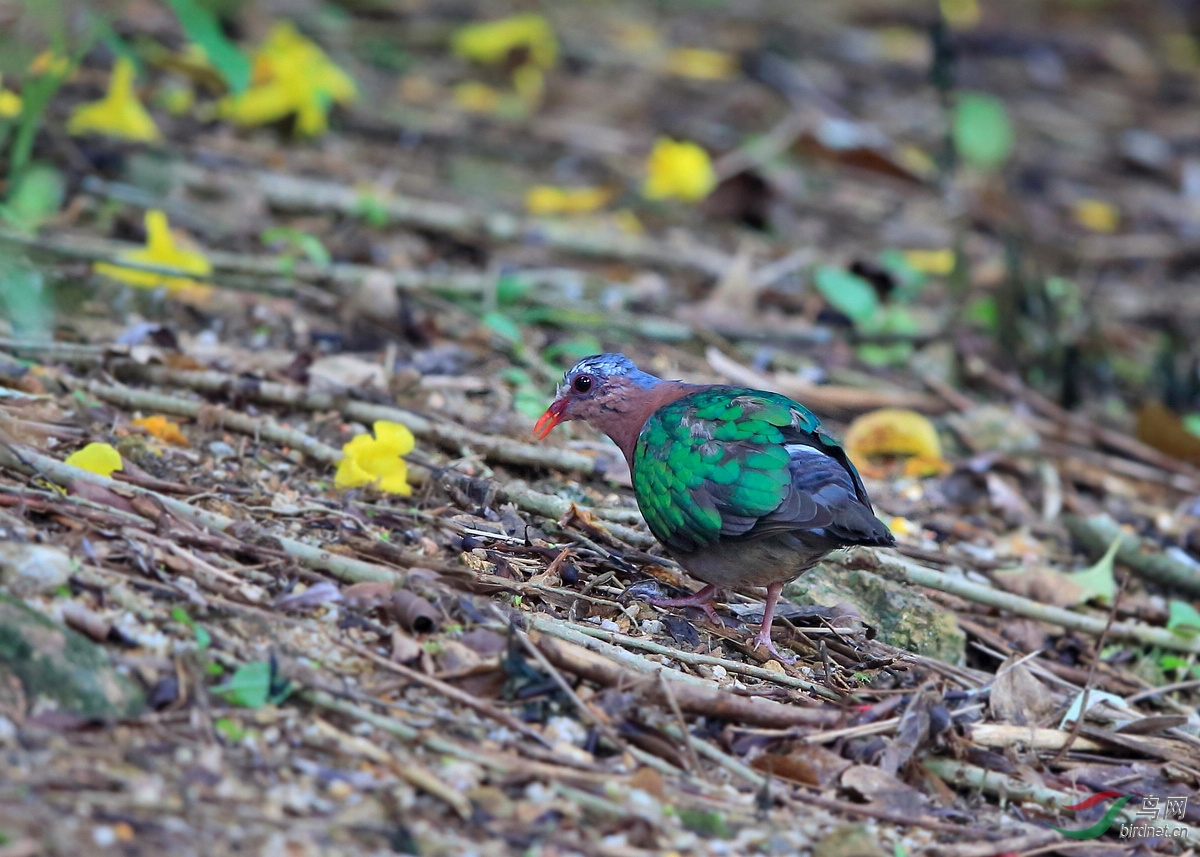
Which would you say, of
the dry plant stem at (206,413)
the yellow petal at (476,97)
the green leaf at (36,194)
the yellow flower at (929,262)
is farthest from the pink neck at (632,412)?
the yellow petal at (476,97)

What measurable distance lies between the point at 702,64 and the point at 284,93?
13.6ft

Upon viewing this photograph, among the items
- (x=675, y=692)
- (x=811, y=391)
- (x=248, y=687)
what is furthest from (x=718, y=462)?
(x=811, y=391)

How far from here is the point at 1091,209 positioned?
9875 millimetres

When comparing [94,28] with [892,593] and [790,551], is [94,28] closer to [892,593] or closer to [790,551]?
[790,551]

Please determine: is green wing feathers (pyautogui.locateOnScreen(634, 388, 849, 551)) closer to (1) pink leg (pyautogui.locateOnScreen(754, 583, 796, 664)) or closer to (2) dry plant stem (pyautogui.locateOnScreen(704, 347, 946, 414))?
(1) pink leg (pyautogui.locateOnScreen(754, 583, 796, 664))

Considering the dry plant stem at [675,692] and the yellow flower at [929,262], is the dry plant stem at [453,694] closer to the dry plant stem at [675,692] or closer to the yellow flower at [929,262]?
the dry plant stem at [675,692]

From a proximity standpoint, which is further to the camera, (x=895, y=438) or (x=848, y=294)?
(x=848, y=294)

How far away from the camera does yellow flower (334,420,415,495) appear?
14.8 ft

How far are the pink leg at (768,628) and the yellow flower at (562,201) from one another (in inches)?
164

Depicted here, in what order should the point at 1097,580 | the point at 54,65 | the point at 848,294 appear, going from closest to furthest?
the point at 1097,580 < the point at 54,65 < the point at 848,294

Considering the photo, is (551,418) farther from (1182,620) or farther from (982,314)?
(982,314)

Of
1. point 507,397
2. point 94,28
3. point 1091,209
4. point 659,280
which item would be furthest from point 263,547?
point 1091,209

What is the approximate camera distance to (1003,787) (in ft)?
12.7

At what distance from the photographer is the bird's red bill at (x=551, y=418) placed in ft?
16.3
